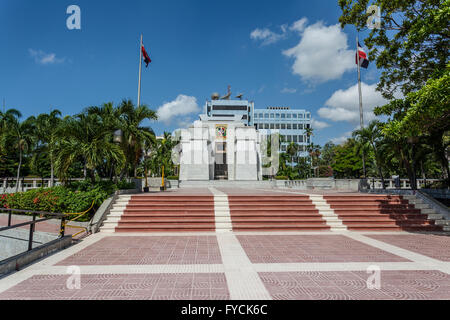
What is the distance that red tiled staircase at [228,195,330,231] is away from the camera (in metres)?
10.2

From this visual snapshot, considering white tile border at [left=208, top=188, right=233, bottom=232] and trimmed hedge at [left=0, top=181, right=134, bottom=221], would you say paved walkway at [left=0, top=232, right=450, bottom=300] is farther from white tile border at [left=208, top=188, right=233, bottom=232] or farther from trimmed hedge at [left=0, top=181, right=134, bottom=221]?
trimmed hedge at [left=0, top=181, right=134, bottom=221]

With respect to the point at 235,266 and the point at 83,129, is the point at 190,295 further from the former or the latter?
the point at 83,129

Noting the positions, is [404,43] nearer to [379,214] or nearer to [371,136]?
[379,214]

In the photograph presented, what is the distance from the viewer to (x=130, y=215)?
34.8 feet

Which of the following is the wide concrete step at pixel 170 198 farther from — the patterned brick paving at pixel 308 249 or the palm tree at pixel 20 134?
the palm tree at pixel 20 134

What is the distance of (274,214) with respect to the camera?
36.0ft

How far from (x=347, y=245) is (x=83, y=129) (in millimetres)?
12790

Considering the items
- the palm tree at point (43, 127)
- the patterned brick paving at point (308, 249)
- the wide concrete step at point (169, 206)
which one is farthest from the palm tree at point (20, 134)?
the patterned brick paving at point (308, 249)

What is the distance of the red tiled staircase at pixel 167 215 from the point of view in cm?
995

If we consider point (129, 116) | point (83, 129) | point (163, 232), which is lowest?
point (163, 232)

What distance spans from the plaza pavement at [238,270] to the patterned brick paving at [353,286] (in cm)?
2

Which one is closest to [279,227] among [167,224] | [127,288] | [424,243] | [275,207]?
[275,207]

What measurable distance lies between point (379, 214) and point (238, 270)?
8869 mm
